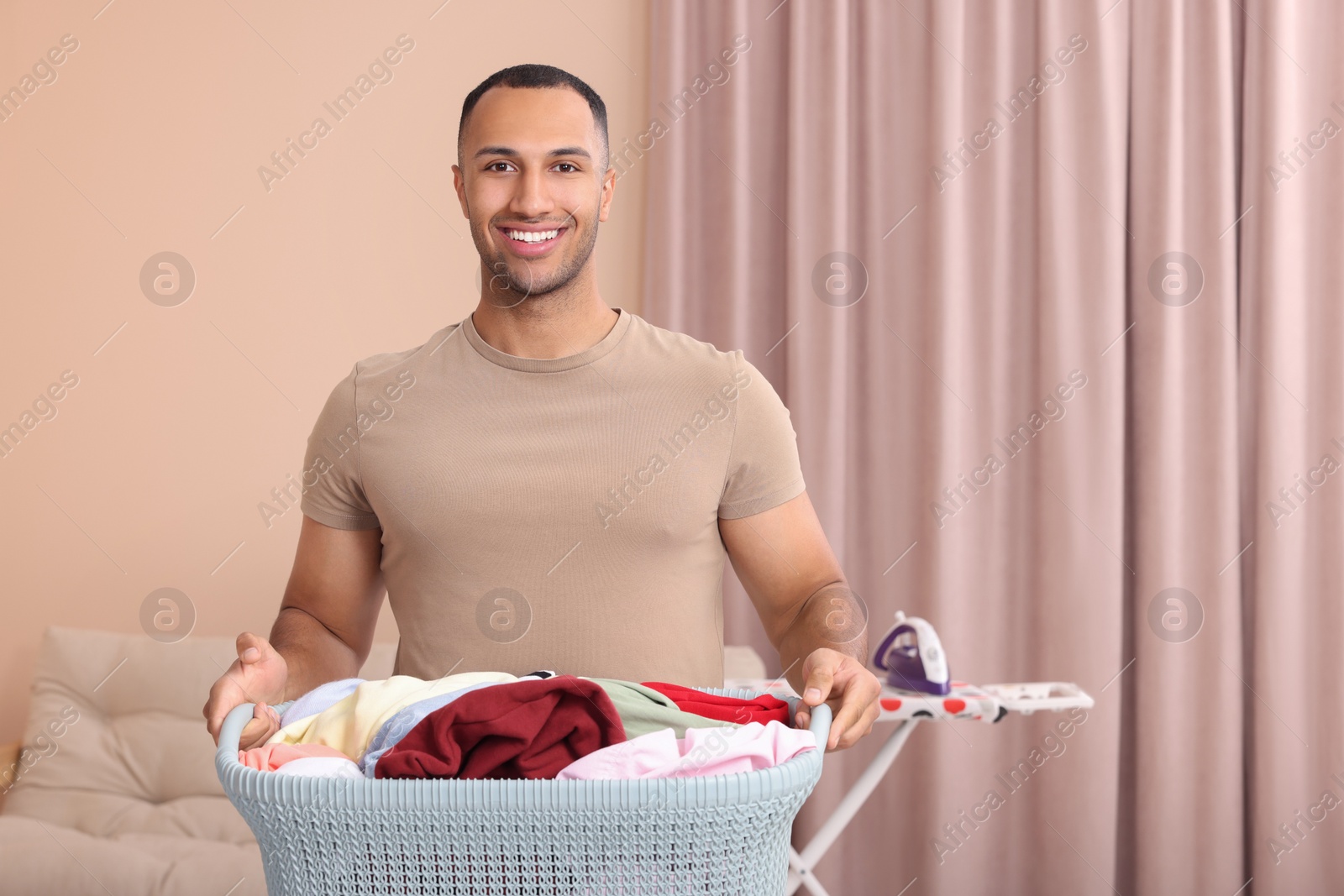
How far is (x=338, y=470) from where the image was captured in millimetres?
1180

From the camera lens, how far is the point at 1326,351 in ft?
8.11

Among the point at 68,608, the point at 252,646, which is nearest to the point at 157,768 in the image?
the point at 68,608

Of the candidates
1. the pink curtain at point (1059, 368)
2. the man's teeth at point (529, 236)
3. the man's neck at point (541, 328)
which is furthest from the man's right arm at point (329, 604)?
the pink curtain at point (1059, 368)

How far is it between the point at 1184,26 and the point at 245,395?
2.46m

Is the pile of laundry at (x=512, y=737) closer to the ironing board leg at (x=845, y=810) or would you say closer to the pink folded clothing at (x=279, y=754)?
the pink folded clothing at (x=279, y=754)

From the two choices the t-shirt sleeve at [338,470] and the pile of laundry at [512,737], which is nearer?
the pile of laundry at [512,737]

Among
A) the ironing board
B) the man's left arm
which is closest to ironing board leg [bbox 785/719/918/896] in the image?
the ironing board

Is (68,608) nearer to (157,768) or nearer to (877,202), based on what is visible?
(157,768)

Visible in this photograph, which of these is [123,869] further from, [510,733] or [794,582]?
[510,733]

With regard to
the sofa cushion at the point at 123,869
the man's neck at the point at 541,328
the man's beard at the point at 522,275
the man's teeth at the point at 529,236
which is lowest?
the sofa cushion at the point at 123,869

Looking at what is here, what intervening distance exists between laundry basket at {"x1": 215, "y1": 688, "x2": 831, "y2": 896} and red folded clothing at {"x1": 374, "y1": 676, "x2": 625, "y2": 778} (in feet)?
0.13

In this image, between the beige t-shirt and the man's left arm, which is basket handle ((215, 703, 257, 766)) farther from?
the man's left arm

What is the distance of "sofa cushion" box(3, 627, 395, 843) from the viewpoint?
93.0 inches

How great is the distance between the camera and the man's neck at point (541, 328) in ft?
3.86
